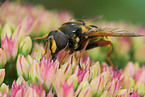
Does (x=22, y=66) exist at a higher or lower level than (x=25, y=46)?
lower

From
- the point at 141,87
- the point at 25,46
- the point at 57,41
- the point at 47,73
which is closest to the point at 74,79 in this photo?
the point at 47,73

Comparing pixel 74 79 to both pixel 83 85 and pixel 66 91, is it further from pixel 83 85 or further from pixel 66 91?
pixel 66 91

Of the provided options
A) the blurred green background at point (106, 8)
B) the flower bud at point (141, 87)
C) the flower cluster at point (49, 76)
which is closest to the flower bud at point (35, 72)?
the flower cluster at point (49, 76)

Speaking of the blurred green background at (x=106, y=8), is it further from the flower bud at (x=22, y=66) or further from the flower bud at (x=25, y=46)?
the flower bud at (x=22, y=66)

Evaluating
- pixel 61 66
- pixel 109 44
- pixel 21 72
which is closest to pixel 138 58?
pixel 109 44

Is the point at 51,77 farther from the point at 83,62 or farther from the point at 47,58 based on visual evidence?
the point at 83,62
